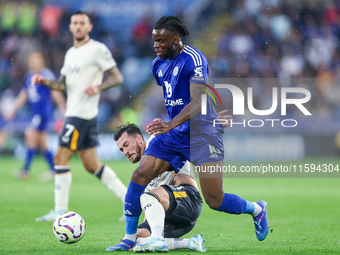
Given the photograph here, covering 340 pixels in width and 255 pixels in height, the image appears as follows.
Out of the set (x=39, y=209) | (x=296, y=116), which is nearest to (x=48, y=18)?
(x=296, y=116)

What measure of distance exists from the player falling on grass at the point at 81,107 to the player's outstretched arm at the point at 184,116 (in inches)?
94.9

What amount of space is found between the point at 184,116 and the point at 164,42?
2.29 feet

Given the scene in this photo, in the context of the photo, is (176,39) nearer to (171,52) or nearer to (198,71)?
(171,52)

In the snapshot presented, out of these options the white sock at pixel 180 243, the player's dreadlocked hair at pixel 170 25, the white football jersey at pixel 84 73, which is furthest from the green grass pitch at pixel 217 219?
the player's dreadlocked hair at pixel 170 25

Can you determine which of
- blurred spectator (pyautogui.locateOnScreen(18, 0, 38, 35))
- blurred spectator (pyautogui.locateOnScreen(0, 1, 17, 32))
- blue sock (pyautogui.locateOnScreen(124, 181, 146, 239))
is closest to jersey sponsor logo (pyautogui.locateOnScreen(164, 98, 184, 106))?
blue sock (pyautogui.locateOnScreen(124, 181, 146, 239))

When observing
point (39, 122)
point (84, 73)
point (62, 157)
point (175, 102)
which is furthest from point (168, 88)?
point (39, 122)

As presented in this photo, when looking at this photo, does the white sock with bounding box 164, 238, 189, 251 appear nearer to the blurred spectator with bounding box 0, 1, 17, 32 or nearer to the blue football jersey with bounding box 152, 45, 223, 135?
the blue football jersey with bounding box 152, 45, 223, 135

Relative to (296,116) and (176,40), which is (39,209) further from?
(296,116)

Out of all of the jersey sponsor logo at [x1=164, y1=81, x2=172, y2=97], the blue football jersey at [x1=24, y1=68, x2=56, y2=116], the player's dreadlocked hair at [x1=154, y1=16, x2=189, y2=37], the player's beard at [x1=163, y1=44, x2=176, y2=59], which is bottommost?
the jersey sponsor logo at [x1=164, y1=81, x2=172, y2=97]

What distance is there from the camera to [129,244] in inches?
152

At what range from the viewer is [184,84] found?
411 centimetres

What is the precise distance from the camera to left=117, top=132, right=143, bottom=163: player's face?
13.7 feet

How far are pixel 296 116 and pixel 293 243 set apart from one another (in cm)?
1023

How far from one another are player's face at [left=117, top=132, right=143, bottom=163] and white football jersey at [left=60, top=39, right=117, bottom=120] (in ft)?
7.04
